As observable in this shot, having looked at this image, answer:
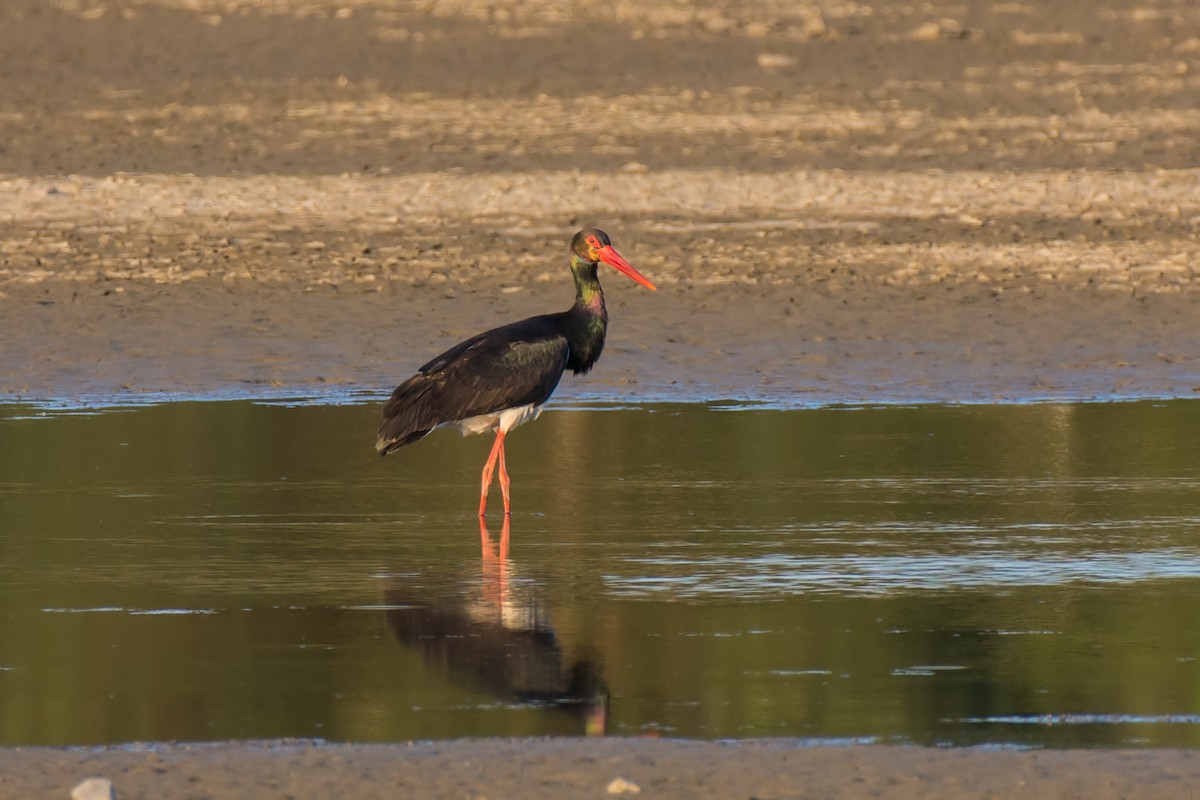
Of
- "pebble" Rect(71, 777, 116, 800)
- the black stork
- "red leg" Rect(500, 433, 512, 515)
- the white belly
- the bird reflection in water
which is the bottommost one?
the bird reflection in water

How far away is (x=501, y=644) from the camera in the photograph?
743 centimetres

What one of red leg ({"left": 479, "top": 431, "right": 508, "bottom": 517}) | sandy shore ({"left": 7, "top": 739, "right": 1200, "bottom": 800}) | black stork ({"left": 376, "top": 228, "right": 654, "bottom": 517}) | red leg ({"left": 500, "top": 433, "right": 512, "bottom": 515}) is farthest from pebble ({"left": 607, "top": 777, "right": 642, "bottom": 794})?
black stork ({"left": 376, "top": 228, "right": 654, "bottom": 517})

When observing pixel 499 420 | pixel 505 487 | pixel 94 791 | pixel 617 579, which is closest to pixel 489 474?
pixel 505 487

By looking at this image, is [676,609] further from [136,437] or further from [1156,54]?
[1156,54]

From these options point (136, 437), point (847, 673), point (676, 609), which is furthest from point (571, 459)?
point (847, 673)

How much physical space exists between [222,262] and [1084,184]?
23.1 feet

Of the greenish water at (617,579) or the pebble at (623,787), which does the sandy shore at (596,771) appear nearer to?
the pebble at (623,787)

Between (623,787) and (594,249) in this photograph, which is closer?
(623,787)

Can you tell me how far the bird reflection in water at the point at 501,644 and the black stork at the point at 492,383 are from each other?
1941 millimetres

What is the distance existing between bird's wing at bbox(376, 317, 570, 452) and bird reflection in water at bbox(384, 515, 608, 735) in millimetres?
1947

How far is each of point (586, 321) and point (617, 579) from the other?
3.09 m

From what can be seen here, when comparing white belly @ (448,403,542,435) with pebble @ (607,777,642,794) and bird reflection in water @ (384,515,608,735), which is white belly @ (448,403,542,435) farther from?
pebble @ (607,777,642,794)

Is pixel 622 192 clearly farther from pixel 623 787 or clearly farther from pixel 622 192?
pixel 623 787

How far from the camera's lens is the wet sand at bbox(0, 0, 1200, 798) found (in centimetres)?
1488
